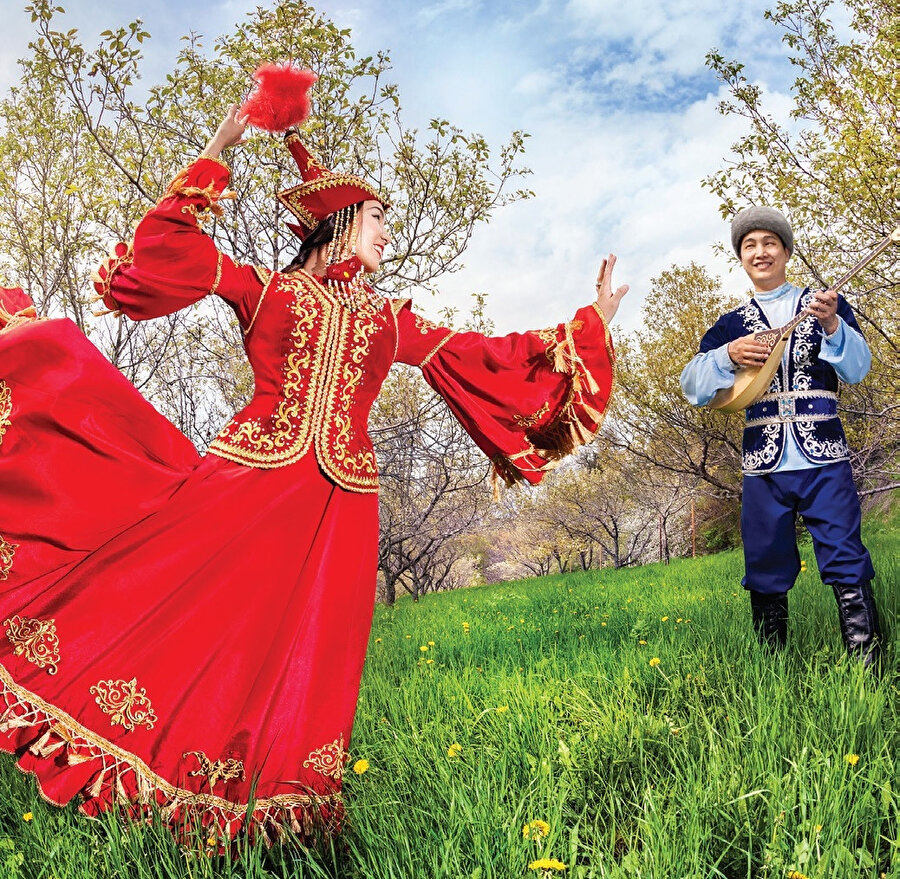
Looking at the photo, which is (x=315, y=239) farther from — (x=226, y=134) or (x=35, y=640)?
(x=35, y=640)

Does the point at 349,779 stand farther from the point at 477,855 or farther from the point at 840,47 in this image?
the point at 840,47

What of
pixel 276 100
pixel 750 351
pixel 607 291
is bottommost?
pixel 750 351

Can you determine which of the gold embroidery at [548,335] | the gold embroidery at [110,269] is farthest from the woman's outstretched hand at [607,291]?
the gold embroidery at [110,269]

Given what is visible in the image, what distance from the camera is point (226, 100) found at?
5.38m

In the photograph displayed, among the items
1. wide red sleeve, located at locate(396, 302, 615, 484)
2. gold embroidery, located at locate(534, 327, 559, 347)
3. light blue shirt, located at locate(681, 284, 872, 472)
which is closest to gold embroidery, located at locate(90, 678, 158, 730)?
wide red sleeve, located at locate(396, 302, 615, 484)

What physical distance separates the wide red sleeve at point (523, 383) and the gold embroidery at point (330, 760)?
4.18ft

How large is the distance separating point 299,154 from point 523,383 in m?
1.30

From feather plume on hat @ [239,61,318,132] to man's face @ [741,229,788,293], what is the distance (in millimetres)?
2100

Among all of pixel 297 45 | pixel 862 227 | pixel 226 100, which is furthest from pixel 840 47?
pixel 226 100

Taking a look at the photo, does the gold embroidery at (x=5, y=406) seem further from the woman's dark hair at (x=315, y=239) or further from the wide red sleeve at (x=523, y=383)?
the wide red sleeve at (x=523, y=383)

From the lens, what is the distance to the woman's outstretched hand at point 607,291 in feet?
10.6

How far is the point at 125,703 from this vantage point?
238 cm

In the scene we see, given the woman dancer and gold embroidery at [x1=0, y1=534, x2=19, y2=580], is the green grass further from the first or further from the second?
gold embroidery at [x1=0, y1=534, x2=19, y2=580]

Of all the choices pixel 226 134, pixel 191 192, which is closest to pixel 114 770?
pixel 191 192
